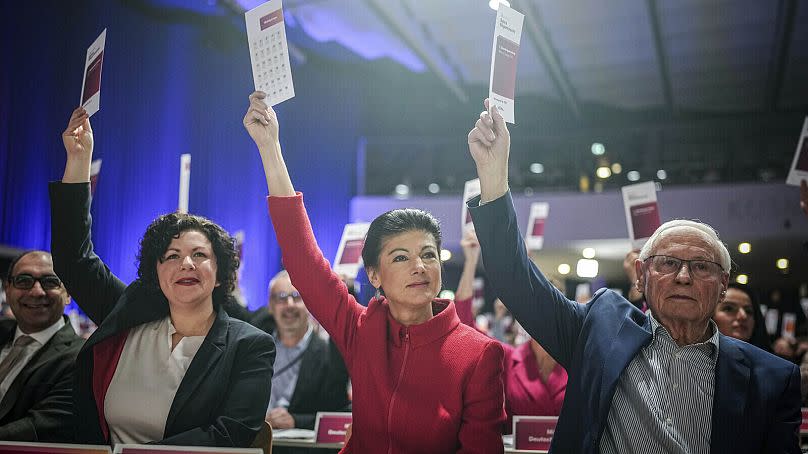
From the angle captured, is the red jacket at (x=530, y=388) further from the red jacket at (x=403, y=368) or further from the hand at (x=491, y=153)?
the hand at (x=491, y=153)

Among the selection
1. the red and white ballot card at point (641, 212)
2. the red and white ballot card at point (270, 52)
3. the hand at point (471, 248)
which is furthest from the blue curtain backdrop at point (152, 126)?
the red and white ballot card at point (641, 212)

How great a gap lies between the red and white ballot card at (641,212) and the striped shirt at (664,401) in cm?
162

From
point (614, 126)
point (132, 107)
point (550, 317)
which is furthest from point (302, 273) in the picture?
point (614, 126)

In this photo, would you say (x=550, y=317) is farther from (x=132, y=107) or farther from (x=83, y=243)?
(x=132, y=107)

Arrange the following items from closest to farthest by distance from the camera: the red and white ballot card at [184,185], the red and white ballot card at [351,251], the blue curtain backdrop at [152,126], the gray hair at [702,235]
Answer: the gray hair at [702,235] → the red and white ballot card at [184,185] → the red and white ballot card at [351,251] → the blue curtain backdrop at [152,126]

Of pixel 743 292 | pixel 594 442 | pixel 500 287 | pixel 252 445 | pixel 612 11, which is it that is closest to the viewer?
pixel 594 442

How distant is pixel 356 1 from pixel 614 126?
6.95 meters

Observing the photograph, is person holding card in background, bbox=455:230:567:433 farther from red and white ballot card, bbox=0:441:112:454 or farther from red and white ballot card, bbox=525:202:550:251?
red and white ballot card, bbox=0:441:112:454

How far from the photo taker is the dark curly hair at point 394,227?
76.2 inches

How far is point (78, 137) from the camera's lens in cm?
220

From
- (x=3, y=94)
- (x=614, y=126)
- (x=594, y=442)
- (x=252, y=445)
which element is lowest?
(x=252, y=445)

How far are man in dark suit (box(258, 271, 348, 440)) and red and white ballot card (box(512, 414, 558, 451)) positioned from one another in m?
1.10

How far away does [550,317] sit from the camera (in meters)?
1.92

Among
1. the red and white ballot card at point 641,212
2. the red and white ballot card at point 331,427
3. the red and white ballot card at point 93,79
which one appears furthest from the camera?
the red and white ballot card at point 641,212
